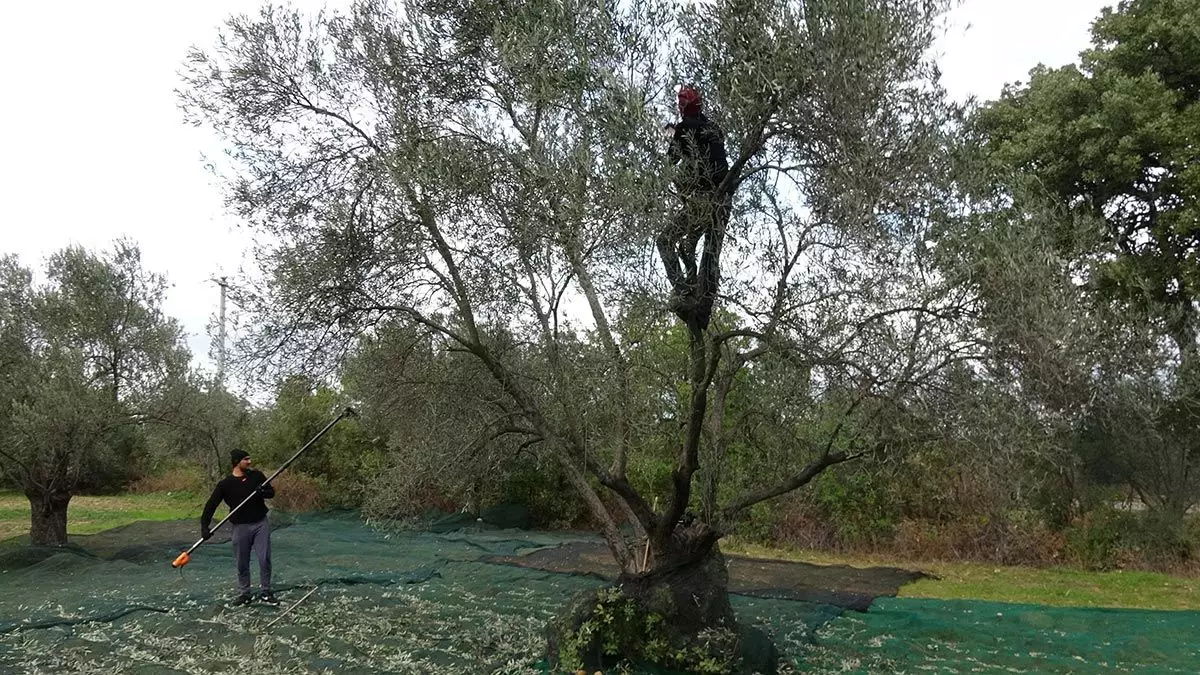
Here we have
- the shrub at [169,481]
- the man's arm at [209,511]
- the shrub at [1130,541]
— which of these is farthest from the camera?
the shrub at [169,481]

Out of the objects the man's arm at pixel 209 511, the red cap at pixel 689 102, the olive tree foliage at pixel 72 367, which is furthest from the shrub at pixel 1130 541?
the olive tree foliage at pixel 72 367

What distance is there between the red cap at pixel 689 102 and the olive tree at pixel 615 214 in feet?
0.59

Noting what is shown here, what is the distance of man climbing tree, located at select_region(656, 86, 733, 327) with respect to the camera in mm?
4973

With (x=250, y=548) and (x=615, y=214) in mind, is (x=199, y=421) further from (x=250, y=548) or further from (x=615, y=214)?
(x=615, y=214)

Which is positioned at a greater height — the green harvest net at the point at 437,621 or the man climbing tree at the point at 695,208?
the man climbing tree at the point at 695,208

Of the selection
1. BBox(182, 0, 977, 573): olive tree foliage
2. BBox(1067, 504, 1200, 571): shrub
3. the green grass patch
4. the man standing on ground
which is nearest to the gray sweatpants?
the man standing on ground

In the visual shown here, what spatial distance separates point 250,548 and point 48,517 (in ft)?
16.5

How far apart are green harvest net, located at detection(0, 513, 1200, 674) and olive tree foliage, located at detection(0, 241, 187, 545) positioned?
1225mm

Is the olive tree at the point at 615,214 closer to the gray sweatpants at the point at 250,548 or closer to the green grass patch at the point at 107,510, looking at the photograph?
the gray sweatpants at the point at 250,548

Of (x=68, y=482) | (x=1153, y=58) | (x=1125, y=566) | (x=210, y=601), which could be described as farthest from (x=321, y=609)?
(x=1153, y=58)

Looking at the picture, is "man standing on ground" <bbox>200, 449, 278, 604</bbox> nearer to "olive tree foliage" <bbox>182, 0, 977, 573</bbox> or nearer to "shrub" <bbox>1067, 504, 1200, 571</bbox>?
"olive tree foliage" <bbox>182, 0, 977, 573</bbox>

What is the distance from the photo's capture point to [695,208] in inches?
199

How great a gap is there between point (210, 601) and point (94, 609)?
945 millimetres

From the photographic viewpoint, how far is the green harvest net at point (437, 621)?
20.2 feet
